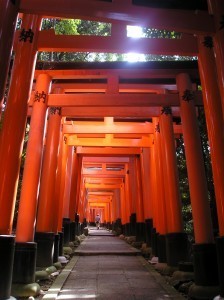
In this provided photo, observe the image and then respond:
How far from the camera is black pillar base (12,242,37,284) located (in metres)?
6.02

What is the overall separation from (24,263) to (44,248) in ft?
6.47

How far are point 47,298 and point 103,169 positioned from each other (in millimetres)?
15817

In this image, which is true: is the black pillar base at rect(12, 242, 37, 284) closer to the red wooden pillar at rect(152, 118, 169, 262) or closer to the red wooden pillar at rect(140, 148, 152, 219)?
the red wooden pillar at rect(152, 118, 169, 262)

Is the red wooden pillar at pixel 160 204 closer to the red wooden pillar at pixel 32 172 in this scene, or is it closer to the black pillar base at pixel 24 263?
the red wooden pillar at pixel 32 172

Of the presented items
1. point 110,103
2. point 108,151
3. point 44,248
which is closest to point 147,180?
point 108,151

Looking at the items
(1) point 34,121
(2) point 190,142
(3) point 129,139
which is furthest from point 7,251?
(3) point 129,139

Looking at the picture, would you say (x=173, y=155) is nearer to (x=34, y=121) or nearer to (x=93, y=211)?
(x=34, y=121)

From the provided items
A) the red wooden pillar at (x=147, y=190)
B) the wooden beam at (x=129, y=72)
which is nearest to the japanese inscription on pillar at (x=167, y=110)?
the wooden beam at (x=129, y=72)

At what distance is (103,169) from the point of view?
70.4 ft

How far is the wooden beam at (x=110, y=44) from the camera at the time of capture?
6777mm

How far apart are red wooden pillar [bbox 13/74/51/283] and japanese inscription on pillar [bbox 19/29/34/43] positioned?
1806mm

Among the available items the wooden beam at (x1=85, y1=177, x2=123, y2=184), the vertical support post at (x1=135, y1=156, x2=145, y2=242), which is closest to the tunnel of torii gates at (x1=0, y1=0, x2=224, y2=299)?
the vertical support post at (x1=135, y1=156, x2=145, y2=242)

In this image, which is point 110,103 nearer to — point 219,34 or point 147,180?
point 219,34

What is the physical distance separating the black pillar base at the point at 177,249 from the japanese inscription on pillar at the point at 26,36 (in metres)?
5.61
